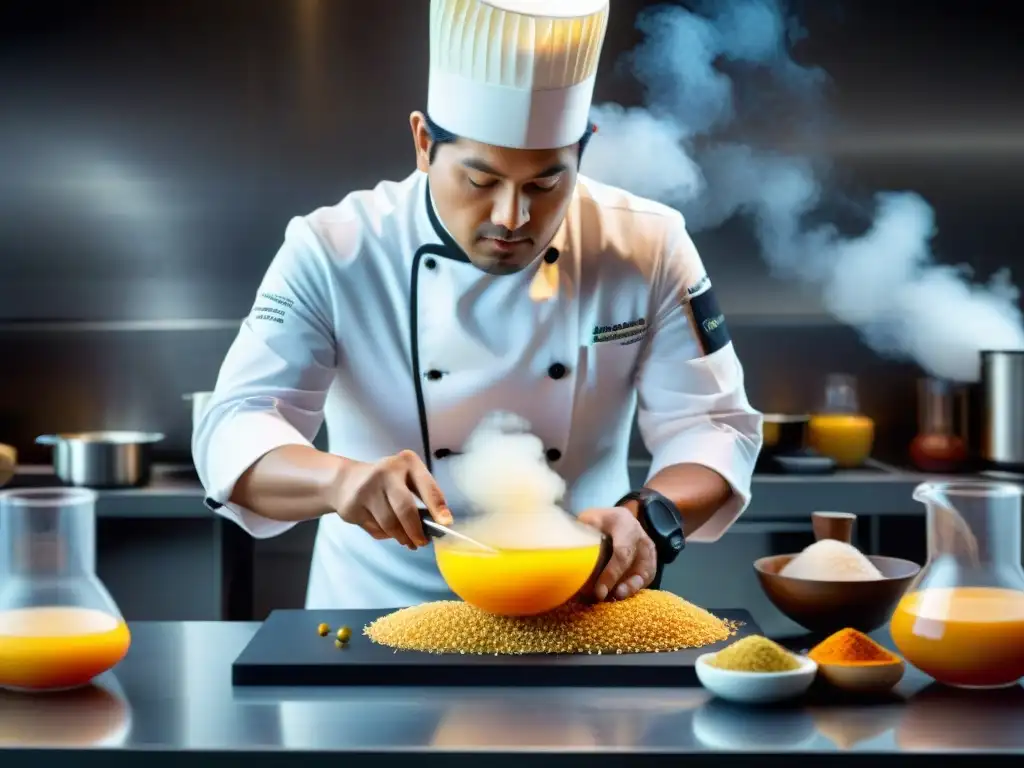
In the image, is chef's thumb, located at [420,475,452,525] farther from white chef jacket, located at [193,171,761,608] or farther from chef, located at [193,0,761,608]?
white chef jacket, located at [193,171,761,608]

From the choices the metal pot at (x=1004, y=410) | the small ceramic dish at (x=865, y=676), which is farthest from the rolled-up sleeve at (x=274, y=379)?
the metal pot at (x=1004, y=410)

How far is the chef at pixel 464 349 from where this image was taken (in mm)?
2080

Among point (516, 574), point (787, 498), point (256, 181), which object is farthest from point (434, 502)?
point (256, 181)

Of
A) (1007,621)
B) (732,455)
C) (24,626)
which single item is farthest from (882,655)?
(24,626)

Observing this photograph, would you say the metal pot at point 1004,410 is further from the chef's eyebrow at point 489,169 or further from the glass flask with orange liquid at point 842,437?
the chef's eyebrow at point 489,169

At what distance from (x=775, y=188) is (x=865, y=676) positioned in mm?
2862

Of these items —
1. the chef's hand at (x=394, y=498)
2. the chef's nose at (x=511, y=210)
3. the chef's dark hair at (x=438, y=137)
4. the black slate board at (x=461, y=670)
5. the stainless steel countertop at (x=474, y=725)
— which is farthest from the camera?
the chef's dark hair at (x=438, y=137)

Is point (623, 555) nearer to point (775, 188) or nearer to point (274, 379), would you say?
point (274, 379)

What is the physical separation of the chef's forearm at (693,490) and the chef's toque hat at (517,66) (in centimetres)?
61

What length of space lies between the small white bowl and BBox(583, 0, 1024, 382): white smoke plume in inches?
111

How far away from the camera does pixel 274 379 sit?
2240mm

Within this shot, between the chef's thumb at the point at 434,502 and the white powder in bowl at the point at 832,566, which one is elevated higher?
the chef's thumb at the point at 434,502

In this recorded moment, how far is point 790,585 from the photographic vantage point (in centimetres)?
180

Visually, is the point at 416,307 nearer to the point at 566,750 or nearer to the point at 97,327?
the point at 566,750
